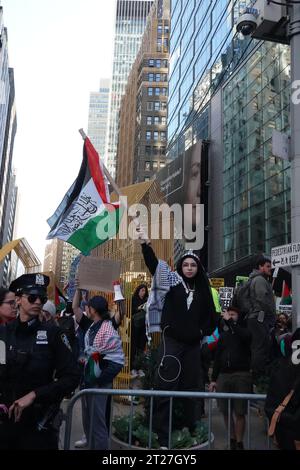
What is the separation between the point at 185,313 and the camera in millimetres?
4684

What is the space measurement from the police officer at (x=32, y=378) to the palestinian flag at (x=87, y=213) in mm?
3658

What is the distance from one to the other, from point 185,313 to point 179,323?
0.40 feet

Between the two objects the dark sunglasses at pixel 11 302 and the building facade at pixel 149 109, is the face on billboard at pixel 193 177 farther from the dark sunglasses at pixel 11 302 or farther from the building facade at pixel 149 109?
the building facade at pixel 149 109

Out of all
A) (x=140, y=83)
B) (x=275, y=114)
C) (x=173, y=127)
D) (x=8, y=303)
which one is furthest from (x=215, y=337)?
(x=140, y=83)

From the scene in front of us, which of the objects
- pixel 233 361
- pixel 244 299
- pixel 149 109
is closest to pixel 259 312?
pixel 244 299

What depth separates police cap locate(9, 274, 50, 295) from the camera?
344 centimetres

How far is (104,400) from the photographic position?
4.58 meters

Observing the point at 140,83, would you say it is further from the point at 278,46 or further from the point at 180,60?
the point at 278,46

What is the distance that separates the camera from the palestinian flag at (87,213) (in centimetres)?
702

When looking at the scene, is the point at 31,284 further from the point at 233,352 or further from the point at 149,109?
the point at 149,109

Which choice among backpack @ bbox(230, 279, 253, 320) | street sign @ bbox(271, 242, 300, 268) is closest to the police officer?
street sign @ bbox(271, 242, 300, 268)

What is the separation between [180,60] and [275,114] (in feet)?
91.6

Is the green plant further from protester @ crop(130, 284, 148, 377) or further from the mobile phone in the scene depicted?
protester @ crop(130, 284, 148, 377)
